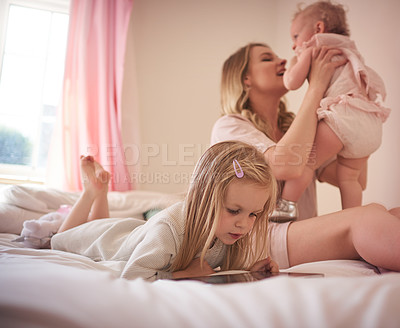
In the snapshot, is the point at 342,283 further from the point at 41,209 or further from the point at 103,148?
the point at 103,148

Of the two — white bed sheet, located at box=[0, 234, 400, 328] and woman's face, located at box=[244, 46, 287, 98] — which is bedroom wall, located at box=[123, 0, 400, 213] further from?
white bed sheet, located at box=[0, 234, 400, 328]

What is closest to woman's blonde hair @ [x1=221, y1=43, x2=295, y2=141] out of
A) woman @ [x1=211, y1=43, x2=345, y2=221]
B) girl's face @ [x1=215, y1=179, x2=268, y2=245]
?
woman @ [x1=211, y1=43, x2=345, y2=221]

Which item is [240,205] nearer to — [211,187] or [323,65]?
[211,187]

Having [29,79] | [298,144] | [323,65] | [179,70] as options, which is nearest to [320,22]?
[323,65]

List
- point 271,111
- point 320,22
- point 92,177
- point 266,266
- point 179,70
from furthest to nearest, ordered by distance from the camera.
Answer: point 179,70, point 271,111, point 320,22, point 92,177, point 266,266

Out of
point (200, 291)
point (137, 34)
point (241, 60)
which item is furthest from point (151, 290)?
point (137, 34)

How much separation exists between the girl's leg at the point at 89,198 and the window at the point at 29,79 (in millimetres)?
1588

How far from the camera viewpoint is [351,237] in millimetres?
1051

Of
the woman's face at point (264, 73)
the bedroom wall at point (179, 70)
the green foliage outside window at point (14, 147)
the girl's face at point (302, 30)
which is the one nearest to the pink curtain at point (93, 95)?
the bedroom wall at point (179, 70)

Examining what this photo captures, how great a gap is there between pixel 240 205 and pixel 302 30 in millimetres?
1164

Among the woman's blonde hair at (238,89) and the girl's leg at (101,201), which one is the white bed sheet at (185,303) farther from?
the woman's blonde hair at (238,89)

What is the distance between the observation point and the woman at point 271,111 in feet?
4.61

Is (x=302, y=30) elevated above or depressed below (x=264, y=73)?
above

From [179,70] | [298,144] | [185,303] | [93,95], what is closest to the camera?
[185,303]
